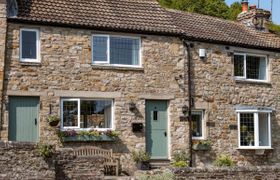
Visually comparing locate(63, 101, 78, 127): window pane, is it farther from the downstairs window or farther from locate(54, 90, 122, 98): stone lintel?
locate(54, 90, 122, 98): stone lintel

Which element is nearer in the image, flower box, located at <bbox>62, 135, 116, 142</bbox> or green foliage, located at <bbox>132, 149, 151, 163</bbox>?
flower box, located at <bbox>62, 135, 116, 142</bbox>

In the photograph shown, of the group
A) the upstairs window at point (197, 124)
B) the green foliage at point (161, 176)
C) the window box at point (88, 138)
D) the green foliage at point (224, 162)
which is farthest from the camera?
the upstairs window at point (197, 124)

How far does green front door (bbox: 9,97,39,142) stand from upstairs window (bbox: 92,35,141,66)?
3.13 metres

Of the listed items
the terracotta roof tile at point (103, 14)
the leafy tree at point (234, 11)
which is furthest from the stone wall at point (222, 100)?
the leafy tree at point (234, 11)

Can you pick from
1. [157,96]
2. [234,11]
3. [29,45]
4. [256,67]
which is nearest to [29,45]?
[29,45]

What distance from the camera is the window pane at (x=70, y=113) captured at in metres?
19.9

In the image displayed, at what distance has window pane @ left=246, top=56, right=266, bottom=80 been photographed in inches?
979

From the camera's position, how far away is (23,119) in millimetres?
19141

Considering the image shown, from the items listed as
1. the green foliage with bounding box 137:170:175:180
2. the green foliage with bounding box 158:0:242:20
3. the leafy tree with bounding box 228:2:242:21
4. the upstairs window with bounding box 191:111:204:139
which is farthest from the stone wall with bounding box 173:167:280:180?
the leafy tree with bounding box 228:2:242:21

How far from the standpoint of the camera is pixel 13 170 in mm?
14961

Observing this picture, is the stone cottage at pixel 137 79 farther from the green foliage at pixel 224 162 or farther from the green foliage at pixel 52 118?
the green foliage at pixel 224 162

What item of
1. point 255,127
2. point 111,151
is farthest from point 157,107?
point 255,127

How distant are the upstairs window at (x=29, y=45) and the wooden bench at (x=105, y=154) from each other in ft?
12.3

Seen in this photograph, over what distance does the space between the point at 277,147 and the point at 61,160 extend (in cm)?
1223
